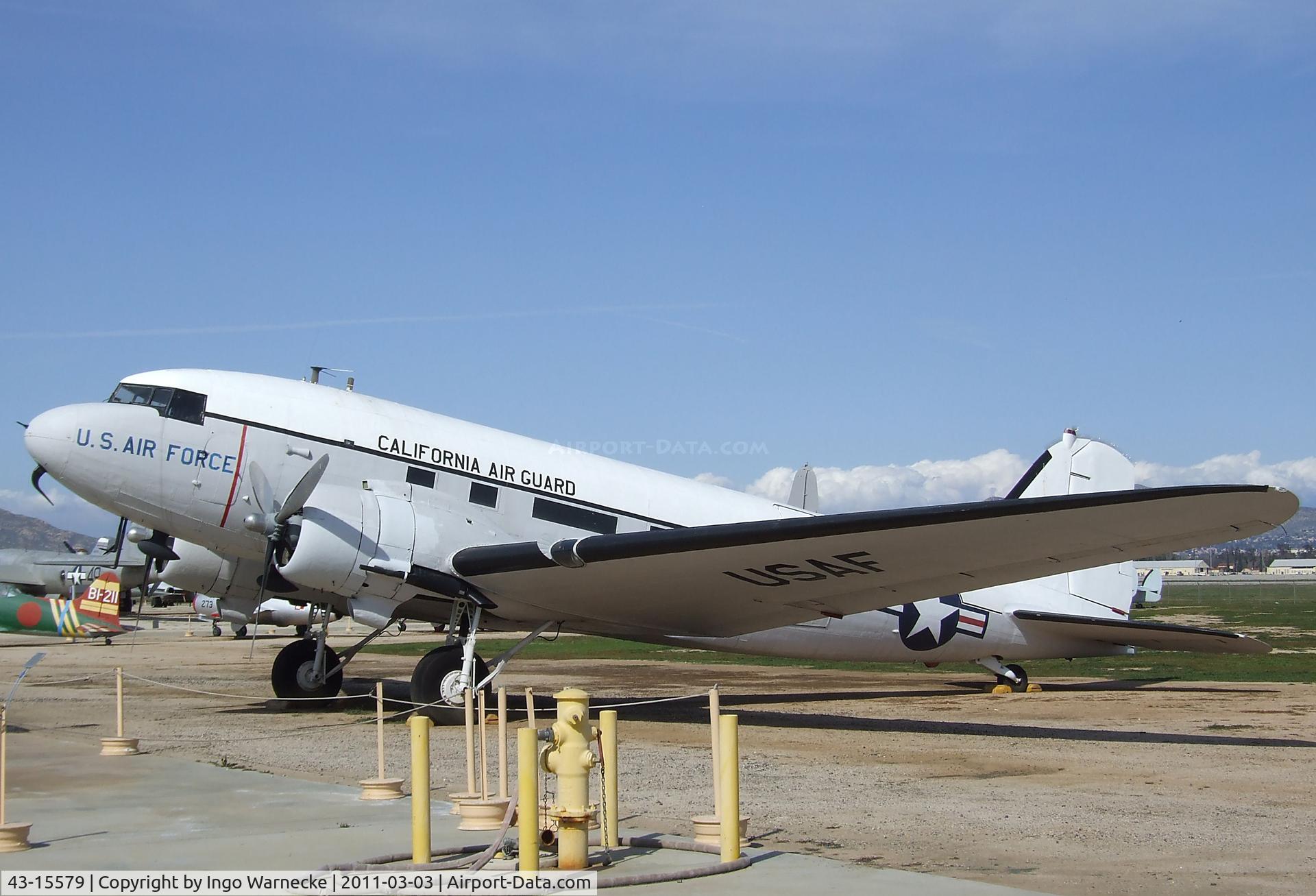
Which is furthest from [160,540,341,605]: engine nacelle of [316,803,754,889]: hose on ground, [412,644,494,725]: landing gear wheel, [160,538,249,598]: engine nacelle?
[316,803,754,889]: hose on ground

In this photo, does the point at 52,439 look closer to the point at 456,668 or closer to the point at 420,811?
the point at 456,668

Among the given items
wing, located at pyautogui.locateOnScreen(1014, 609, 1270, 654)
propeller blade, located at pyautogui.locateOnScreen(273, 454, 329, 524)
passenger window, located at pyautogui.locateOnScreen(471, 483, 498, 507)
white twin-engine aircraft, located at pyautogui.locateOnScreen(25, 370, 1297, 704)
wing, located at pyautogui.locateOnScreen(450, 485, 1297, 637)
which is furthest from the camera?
wing, located at pyautogui.locateOnScreen(1014, 609, 1270, 654)

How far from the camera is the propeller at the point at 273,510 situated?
13391 millimetres

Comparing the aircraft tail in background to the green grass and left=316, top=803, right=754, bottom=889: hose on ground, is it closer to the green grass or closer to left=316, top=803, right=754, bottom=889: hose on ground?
the green grass

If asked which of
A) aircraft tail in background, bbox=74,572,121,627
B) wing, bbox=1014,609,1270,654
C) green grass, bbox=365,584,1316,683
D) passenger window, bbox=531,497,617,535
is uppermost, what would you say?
passenger window, bbox=531,497,617,535

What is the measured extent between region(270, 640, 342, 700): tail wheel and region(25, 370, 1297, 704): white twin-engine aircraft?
31 mm

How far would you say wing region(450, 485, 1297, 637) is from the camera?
10523 mm

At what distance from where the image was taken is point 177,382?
46.0 feet

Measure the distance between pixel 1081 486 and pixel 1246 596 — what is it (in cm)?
7886

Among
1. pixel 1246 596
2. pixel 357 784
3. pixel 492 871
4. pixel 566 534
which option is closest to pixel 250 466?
pixel 566 534

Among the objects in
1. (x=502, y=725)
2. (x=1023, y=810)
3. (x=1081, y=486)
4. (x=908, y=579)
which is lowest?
(x=1023, y=810)

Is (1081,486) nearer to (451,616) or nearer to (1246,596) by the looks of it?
(451,616)

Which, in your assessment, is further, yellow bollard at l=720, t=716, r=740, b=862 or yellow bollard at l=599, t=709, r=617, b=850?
yellow bollard at l=599, t=709, r=617, b=850

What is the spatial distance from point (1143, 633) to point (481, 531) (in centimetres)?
1030
